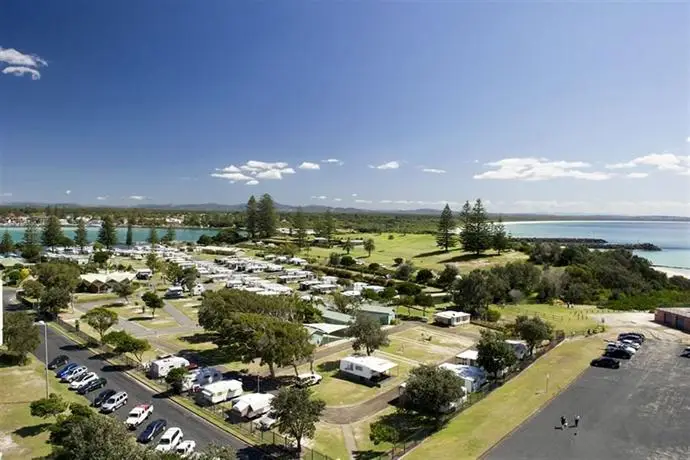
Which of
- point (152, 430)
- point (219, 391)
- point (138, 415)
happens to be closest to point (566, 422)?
point (219, 391)

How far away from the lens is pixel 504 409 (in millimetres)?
25516

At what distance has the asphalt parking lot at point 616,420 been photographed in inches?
826

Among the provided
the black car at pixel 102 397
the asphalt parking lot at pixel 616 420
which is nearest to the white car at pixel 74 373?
the black car at pixel 102 397

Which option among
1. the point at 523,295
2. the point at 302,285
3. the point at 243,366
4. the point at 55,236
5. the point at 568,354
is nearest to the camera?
the point at 243,366

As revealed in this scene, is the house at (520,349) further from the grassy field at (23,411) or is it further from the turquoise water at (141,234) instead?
the turquoise water at (141,234)

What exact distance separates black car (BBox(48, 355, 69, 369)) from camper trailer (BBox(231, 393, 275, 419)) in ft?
50.0

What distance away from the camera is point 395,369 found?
32.3 meters

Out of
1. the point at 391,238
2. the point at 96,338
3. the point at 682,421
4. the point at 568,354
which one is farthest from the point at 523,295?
the point at 391,238

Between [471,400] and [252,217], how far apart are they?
11192 cm

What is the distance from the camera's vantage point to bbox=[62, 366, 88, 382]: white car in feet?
93.7

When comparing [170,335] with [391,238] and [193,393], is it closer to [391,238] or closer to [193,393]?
[193,393]

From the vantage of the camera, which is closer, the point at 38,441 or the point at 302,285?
the point at 38,441

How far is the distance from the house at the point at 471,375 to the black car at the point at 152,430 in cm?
1693

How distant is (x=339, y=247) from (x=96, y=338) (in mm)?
78067
